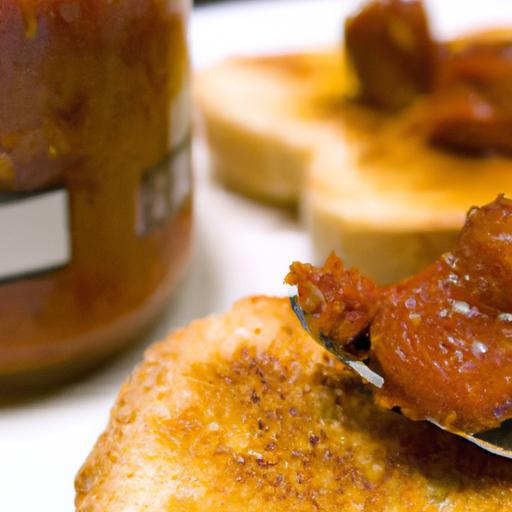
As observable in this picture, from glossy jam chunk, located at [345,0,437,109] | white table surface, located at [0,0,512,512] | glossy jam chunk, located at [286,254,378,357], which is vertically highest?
glossy jam chunk, located at [345,0,437,109]

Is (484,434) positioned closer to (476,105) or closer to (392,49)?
(476,105)

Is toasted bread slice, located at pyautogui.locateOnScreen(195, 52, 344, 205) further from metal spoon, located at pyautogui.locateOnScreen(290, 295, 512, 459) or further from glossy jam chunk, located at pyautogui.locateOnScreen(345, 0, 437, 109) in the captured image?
metal spoon, located at pyautogui.locateOnScreen(290, 295, 512, 459)

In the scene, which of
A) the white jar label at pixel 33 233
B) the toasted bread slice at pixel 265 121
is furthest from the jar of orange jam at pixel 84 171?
the toasted bread slice at pixel 265 121

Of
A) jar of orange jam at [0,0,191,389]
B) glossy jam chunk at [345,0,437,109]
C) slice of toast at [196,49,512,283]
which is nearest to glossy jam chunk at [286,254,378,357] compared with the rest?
jar of orange jam at [0,0,191,389]

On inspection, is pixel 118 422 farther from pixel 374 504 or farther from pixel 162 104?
pixel 162 104

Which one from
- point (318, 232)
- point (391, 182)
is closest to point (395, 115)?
point (391, 182)

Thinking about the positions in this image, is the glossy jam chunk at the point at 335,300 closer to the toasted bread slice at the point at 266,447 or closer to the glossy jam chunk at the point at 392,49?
the toasted bread slice at the point at 266,447
